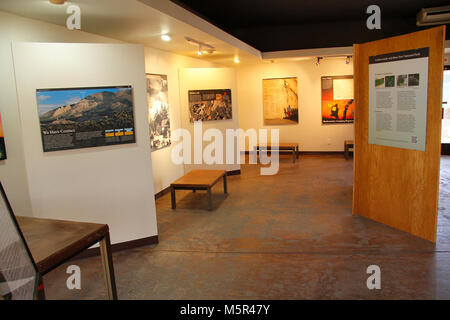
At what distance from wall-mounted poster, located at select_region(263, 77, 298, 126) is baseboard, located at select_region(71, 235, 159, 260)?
7593 millimetres

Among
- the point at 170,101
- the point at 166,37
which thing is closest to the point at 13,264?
the point at 166,37

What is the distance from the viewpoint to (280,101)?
11.3 meters

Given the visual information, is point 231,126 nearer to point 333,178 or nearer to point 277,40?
point 333,178

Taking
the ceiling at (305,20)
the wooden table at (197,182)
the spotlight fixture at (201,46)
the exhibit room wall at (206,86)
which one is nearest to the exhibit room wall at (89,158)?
the wooden table at (197,182)

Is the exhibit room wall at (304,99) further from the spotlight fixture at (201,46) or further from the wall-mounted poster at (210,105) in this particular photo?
the spotlight fixture at (201,46)

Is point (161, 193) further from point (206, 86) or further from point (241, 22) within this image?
point (241, 22)

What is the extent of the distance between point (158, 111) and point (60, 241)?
15.4 ft

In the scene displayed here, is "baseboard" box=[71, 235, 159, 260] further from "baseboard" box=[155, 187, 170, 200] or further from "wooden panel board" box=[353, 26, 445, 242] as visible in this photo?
"wooden panel board" box=[353, 26, 445, 242]

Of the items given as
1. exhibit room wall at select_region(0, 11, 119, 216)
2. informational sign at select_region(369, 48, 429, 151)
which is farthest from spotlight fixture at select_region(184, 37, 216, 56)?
informational sign at select_region(369, 48, 429, 151)

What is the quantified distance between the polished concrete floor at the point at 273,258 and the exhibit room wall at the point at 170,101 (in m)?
0.91

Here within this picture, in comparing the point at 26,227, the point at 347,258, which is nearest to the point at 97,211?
the point at 26,227

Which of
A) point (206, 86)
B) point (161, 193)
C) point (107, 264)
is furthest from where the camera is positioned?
point (206, 86)

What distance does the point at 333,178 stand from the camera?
794 cm
